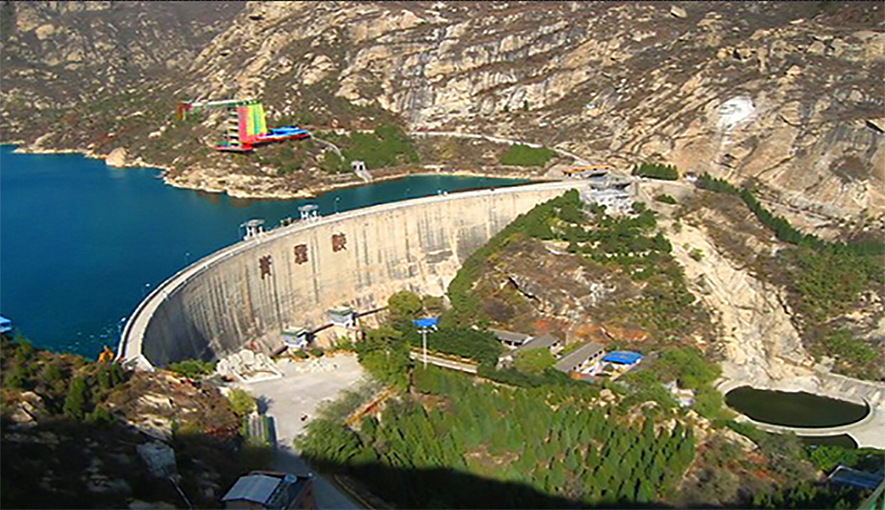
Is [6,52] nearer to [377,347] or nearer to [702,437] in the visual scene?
[377,347]

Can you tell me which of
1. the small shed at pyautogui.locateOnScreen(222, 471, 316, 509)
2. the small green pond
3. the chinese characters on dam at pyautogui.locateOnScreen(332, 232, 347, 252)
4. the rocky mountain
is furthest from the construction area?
the rocky mountain

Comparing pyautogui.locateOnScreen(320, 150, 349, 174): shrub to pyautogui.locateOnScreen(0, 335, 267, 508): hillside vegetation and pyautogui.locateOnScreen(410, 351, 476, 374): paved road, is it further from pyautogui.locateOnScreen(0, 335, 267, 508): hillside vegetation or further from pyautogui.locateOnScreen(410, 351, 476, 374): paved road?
pyautogui.locateOnScreen(0, 335, 267, 508): hillside vegetation

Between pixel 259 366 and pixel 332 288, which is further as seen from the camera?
pixel 332 288

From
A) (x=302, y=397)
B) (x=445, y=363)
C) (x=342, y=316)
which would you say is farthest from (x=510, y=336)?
(x=302, y=397)

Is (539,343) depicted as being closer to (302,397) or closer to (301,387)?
(301,387)

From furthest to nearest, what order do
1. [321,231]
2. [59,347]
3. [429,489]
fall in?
[321,231], [59,347], [429,489]

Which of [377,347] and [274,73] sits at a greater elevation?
[274,73]

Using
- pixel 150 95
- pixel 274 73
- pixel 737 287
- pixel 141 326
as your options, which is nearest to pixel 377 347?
pixel 141 326
